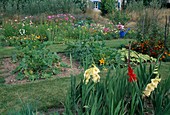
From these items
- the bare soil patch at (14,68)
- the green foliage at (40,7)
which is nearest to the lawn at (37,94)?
the bare soil patch at (14,68)

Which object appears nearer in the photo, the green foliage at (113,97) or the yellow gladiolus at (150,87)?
the green foliage at (113,97)

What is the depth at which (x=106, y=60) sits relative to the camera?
247 inches

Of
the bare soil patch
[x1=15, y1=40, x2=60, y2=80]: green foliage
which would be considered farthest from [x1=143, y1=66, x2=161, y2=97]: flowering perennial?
[x1=15, y1=40, x2=60, y2=80]: green foliage

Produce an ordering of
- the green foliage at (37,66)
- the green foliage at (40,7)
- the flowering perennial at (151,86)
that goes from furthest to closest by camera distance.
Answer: the green foliage at (40,7), the green foliage at (37,66), the flowering perennial at (151,86)

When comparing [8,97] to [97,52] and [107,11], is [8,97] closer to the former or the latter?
[97,52]

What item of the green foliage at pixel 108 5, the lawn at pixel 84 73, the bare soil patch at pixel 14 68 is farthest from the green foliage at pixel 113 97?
the green foliage at pixel 108 5

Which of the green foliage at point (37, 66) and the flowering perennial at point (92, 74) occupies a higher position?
the flowering perennial at point (92, 74)

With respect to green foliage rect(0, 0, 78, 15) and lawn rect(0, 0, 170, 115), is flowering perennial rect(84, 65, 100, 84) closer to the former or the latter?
lawn rect(0, 0, 170, 115)

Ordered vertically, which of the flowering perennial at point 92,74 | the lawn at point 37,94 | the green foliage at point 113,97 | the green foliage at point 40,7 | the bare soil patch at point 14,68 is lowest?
the lawn at point 37,94

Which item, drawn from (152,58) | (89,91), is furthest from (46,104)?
(152,58)

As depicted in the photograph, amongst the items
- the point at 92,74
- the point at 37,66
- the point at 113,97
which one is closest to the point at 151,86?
the point at 113,97

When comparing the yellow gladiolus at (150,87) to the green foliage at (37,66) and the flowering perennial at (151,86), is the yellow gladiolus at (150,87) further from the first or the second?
the green foliage at (37,66)

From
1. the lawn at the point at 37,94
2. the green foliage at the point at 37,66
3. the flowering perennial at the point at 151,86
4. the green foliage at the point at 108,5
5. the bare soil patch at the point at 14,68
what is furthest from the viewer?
the green foliage at the point at 108,5

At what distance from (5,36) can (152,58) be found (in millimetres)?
5805
